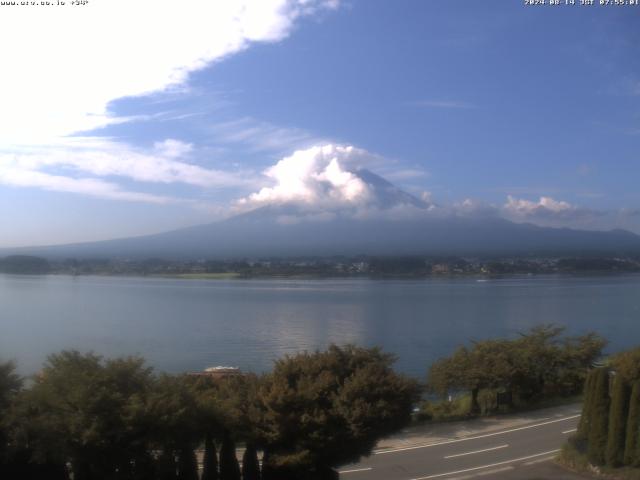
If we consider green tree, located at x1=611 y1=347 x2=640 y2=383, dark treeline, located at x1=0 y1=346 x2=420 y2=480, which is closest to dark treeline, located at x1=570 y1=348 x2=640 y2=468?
green tree, located at x1=611 y1=347 x2=640 y2=383

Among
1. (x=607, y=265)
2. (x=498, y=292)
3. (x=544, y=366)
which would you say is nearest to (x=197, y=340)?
(x=544, y=366)

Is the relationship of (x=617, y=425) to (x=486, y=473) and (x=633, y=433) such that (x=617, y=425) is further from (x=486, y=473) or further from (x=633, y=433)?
(x=486, y=473)

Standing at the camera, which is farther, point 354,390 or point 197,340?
point 197,340

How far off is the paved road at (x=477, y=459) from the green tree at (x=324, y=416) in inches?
60.6

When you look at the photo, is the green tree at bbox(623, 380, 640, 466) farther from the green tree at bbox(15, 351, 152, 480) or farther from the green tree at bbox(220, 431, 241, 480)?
the green tree at bbox(15, 351, 152, 480)

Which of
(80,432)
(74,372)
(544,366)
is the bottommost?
(544,366)

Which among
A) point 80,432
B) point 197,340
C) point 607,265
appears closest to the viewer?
point 80,432

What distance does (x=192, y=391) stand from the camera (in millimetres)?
5918

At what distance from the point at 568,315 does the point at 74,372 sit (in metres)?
30.9

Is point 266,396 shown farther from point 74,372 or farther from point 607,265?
point 607,265

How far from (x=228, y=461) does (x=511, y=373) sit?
24.1ft

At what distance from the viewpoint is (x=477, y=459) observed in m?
8.08

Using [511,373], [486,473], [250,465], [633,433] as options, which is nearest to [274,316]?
[511,373]

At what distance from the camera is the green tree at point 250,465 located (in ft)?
19.5
